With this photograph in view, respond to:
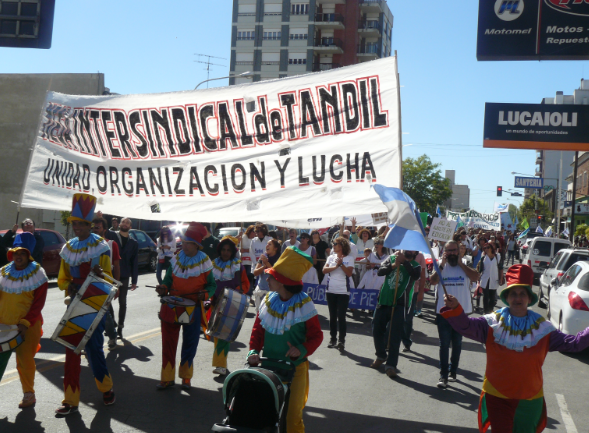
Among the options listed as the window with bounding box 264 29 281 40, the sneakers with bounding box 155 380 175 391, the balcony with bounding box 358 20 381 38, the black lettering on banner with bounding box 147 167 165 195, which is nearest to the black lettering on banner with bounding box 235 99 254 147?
the black lettering on banner with bounding box 147 167 165 195

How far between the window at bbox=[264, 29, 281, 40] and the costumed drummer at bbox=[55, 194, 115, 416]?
56.4 m

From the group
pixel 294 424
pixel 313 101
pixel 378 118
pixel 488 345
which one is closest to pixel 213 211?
pixel 313 101

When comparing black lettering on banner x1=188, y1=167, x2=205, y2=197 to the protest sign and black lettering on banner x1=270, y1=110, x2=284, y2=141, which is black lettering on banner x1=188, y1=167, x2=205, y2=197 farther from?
the protest sign

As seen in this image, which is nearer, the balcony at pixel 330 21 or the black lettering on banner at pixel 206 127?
the black lettering on banner at pixel 206 127

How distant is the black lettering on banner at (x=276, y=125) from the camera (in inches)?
251

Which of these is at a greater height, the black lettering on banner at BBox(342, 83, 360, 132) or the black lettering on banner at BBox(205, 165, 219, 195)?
the black lettering on banner at BBox(342, 83, 360, 132)

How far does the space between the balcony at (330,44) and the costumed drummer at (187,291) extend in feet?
182

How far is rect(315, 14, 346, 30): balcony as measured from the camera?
196 feet

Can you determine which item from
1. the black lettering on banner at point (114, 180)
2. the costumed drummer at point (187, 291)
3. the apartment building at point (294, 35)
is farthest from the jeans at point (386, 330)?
the apartment building at point (294, 35)

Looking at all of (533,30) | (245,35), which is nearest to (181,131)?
(533,30)

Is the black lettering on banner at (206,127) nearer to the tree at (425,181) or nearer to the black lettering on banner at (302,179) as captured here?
the black lettering on banner at (302,179)

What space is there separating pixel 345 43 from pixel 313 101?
57884 mm

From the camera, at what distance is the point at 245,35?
60.3 metres

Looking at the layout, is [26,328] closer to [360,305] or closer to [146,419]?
[146,419]
